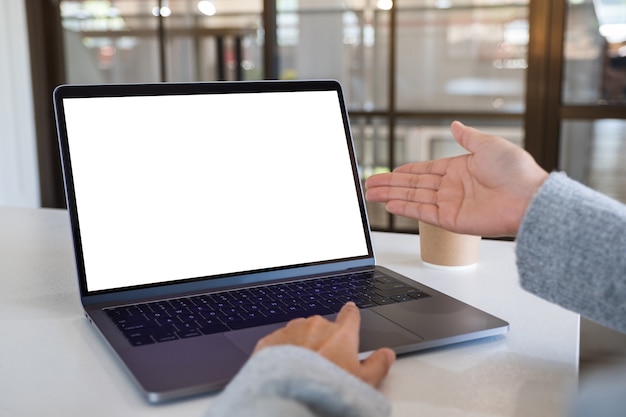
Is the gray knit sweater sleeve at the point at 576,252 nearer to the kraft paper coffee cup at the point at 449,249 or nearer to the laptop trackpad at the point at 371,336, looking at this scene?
the laptop trackpad at the point at 371,336

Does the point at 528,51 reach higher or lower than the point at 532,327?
higher

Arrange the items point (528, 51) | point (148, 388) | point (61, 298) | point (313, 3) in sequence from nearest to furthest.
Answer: point (148, 388) → point (61, 298) → point (528, 51) → point (313, 3)

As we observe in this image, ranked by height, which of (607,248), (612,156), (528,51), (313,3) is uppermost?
(313,3)

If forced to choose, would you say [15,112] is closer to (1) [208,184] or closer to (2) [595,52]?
(2) [595,52]

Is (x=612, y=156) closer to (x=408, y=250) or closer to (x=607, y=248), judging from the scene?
(x=408, y=250)

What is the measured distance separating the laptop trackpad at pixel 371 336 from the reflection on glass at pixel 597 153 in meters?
2.11

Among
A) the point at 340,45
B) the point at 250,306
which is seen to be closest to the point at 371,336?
the point at 250,306

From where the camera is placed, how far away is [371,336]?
656 mm

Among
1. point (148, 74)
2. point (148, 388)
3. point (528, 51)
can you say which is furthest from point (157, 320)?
point (148, 74)

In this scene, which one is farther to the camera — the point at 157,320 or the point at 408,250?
the point at 408,250

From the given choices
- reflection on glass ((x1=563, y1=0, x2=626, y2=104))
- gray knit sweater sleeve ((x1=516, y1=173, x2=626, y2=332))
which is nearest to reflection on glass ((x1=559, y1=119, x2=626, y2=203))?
reflection on glass ((x1=563, y1=0, x2=626, y2=104))

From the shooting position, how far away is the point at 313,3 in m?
2.92

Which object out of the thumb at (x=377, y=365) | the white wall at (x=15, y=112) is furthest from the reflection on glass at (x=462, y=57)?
the thumb at (x=377, y=365)

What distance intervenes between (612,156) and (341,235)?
2.00m
